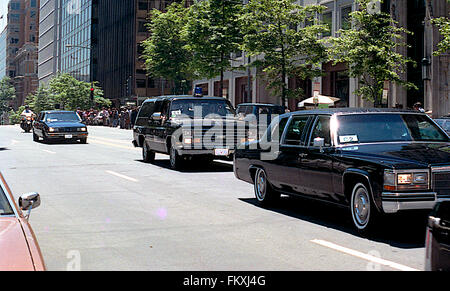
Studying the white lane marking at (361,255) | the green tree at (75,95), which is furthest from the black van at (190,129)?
the green tree at (75,95)

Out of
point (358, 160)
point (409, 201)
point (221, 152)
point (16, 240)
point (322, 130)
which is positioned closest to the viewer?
point (16, 240)

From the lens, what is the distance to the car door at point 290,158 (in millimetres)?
9742

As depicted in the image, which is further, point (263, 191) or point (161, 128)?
point (161, 128)

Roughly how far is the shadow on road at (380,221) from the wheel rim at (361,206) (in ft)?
0.56

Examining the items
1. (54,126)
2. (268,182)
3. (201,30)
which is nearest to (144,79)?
(201,30)

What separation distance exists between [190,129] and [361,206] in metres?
9.36

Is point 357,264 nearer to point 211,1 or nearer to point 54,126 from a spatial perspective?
point 54,126

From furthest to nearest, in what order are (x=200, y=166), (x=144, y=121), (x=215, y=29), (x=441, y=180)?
(x=215, y=29) → (x=144, y=121) → (x=200, y=166) → (x=441, y=180)

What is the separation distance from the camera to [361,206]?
8.14 metres

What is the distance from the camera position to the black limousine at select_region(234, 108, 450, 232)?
24.9 ft

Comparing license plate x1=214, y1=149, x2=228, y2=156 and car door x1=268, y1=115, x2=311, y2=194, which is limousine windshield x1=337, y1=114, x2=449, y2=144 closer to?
car door x1=268, y1=115, x2=311, y2=194

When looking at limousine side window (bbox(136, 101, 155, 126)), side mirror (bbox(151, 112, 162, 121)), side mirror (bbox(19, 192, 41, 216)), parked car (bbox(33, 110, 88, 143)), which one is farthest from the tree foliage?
side mirror (bbox(19, 192, 41, 216))

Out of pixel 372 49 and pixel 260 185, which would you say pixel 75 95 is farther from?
pixel 260 185

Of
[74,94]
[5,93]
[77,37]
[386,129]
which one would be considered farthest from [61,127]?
[5,93]
